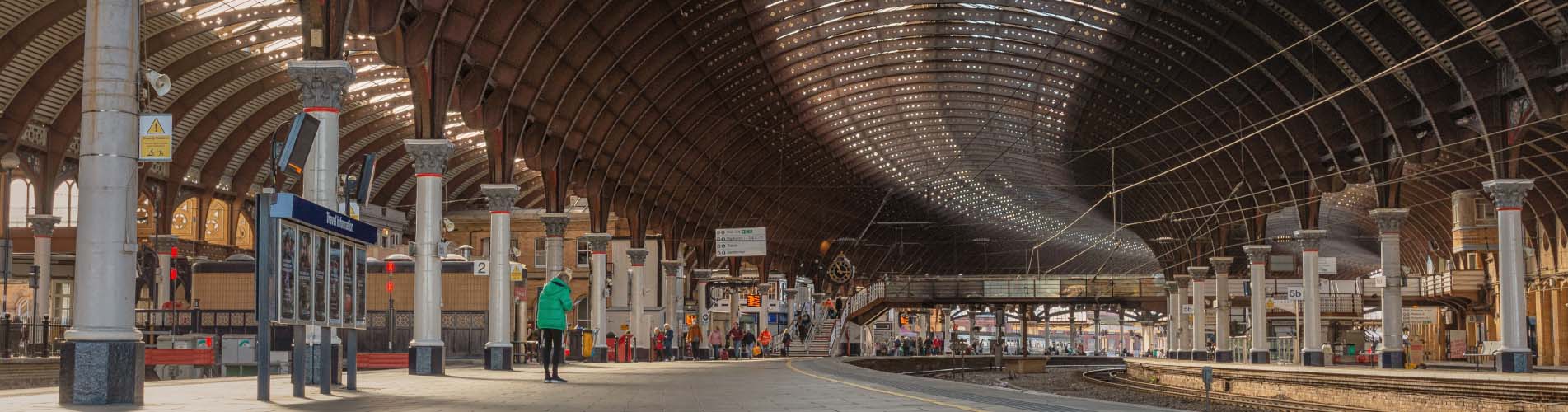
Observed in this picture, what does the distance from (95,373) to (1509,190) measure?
96.1 feet

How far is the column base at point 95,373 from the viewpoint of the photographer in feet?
36.6

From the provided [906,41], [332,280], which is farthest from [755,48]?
[332,280]

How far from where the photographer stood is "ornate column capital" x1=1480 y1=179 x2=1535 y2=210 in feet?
103

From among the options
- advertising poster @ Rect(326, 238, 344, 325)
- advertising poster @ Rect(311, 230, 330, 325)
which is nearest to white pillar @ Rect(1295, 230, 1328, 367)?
advertising poster @ Rect(326, 238, 344, 325)

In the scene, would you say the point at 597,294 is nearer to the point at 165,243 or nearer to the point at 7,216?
the point at 165,243

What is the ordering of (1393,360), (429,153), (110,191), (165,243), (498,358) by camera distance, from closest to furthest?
1. (110,191)
2. (429,153)
3. (498,358)
4. (1393,360)
5. (165,243)

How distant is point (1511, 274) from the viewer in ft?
102

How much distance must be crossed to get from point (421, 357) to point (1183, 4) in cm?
2101

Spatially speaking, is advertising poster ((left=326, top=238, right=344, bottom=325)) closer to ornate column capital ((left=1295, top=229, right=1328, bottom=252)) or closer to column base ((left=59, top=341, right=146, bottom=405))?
column base ((left=59, top=341, right=146, bottom=405))

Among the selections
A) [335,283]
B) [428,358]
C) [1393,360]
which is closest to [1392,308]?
[1393,360]

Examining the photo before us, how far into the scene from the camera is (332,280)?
14492 millimetres

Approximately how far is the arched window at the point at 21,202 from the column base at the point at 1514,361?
4391 centimetres

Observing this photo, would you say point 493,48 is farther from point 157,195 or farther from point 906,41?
point 157,195

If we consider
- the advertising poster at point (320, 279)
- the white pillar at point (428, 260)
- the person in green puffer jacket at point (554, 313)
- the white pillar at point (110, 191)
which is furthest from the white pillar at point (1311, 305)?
the white pillar at point (110, 191)
